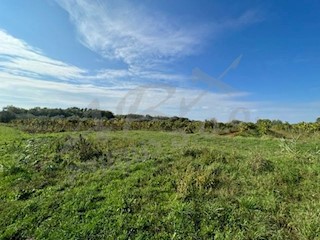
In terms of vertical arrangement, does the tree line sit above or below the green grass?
above

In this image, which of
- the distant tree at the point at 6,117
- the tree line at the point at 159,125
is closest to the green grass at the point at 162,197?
the tree line at the point at 159,125

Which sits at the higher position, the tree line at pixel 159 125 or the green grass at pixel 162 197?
the tree line at pixel 159 125

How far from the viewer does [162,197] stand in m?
5.62

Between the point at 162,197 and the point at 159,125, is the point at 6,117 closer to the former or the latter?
the point at 159,125

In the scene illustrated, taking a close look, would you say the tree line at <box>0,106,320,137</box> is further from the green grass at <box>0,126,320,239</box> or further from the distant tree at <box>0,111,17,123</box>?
the green grass at <box>0,126,320,239</box>

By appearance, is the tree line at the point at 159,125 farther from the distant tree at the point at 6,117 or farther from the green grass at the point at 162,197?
the green grass at the point at 162,197

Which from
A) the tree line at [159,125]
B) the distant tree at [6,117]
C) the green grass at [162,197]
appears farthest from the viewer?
the distant tree at [6,117]

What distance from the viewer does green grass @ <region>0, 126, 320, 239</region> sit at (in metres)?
4.53

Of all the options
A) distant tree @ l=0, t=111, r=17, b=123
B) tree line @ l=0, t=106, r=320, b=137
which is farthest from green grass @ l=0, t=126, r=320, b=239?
distant tree @ l=0, t=111, r=17, b=123

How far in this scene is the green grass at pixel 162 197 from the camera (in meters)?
4.53

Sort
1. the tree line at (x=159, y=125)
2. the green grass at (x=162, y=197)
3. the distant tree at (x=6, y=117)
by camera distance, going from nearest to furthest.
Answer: the green grass at (x=162, y=197)
the tree line at (x=159, y=125)
the distant tree at (x=6, y=117)

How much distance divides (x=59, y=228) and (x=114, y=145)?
229 inches

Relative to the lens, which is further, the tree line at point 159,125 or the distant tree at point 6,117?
the distant tree at point 6,117

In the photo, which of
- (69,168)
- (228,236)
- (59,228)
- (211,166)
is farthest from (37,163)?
(228,236)
